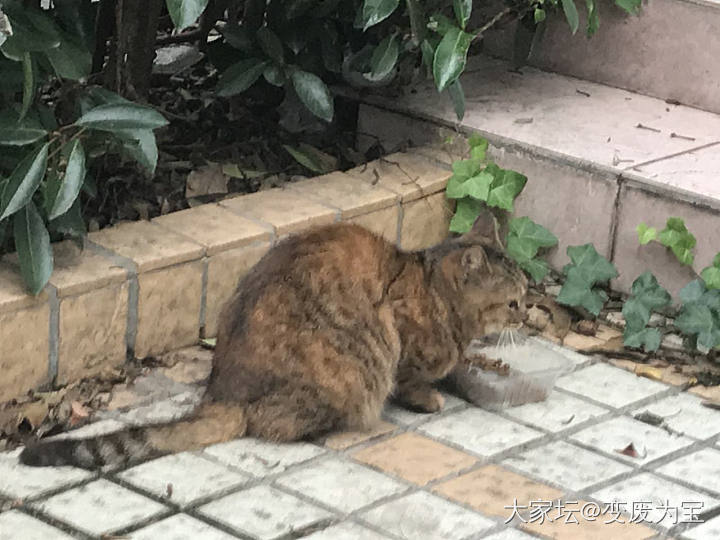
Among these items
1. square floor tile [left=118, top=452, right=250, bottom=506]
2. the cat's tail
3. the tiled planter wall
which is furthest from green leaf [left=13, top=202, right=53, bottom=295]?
square floor tile [left=118, top=452, right=250, bottom=506]

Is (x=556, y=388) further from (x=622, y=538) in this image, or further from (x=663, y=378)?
(x=622, y=538)

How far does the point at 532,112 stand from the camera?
575cm

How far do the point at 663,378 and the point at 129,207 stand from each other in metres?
1.89

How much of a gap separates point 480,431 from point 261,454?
2.25ft

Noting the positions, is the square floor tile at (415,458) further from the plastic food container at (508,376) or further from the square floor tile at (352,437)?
the plastic food container at (508,376)

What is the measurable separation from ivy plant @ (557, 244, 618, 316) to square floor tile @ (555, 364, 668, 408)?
→ 13.6 inches

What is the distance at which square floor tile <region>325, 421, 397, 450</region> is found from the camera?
13.6 ft

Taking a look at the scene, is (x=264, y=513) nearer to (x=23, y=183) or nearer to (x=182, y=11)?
(x=23, y=183)

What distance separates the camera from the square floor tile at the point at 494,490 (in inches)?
151

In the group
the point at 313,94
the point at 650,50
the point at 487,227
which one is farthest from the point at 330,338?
the point at 650,50

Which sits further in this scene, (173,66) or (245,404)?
(173,66)

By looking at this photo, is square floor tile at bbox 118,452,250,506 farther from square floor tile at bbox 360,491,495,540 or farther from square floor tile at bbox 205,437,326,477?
square floor tile at bbox 360,491,495,540

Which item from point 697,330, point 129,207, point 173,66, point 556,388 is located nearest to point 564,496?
point 556,388

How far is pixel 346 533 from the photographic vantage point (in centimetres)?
365
